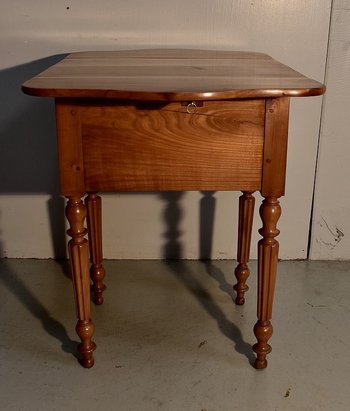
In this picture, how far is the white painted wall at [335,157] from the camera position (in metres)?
1.57

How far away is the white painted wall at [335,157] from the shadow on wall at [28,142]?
0.83 meters

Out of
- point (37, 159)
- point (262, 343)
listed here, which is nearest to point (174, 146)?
point (262, 343)

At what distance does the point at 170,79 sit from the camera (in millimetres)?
1021

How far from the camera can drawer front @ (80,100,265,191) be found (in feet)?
3.34

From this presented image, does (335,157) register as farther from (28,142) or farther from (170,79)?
(28,142)

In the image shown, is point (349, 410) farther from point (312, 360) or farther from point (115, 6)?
point (115, 6)

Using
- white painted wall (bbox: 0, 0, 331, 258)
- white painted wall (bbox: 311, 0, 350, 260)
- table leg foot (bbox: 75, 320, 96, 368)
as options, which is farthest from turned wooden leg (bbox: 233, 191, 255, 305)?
table leg foot (bbox: 75, 320, 96, 368)

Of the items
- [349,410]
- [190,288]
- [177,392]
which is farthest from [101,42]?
[349,410]

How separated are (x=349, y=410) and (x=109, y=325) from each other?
24.9 inches

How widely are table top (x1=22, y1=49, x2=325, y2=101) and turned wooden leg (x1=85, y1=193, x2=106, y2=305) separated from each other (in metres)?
0.38

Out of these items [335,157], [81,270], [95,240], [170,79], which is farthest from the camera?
[335,157]

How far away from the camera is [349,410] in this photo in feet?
3.66

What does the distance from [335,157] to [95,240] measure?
0.81 m

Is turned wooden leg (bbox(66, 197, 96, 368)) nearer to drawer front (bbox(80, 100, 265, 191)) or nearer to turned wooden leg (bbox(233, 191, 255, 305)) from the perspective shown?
drawer front (bbox(80, 100, 265, 191))
